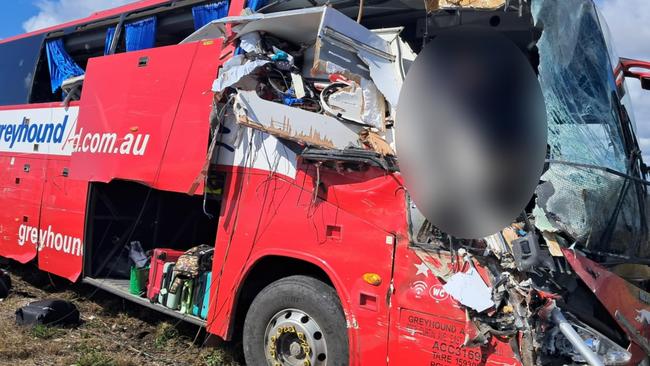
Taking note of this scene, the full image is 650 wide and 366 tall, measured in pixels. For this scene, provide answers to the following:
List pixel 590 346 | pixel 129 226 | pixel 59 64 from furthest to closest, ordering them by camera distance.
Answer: pixel 59 64
pixel 129 226
pixel 590 346

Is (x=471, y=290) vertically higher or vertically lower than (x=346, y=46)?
lower

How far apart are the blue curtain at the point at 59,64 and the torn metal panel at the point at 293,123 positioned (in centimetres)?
419

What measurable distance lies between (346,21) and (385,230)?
171 cm

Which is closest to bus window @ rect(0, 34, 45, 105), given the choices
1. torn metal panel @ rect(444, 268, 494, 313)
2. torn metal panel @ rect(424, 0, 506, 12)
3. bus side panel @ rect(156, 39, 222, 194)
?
bus side panel @ rect(156, 39, 222, 194)

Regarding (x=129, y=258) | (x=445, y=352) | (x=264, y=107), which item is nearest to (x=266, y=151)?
(x=264, y=107)

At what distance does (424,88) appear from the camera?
221 centimetres

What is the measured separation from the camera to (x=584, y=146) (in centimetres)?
368

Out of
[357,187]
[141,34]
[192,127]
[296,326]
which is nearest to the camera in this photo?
[357,187]

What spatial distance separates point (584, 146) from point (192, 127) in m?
3.36

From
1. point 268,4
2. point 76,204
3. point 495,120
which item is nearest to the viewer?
point 495,120

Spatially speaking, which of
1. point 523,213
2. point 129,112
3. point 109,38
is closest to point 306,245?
point 523,213

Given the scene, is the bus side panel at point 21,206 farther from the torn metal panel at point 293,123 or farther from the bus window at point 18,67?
the torn metal panel at point 293,123

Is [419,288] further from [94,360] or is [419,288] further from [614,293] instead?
[94,360]

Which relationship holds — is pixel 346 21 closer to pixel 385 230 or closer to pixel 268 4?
pixel 268 4
